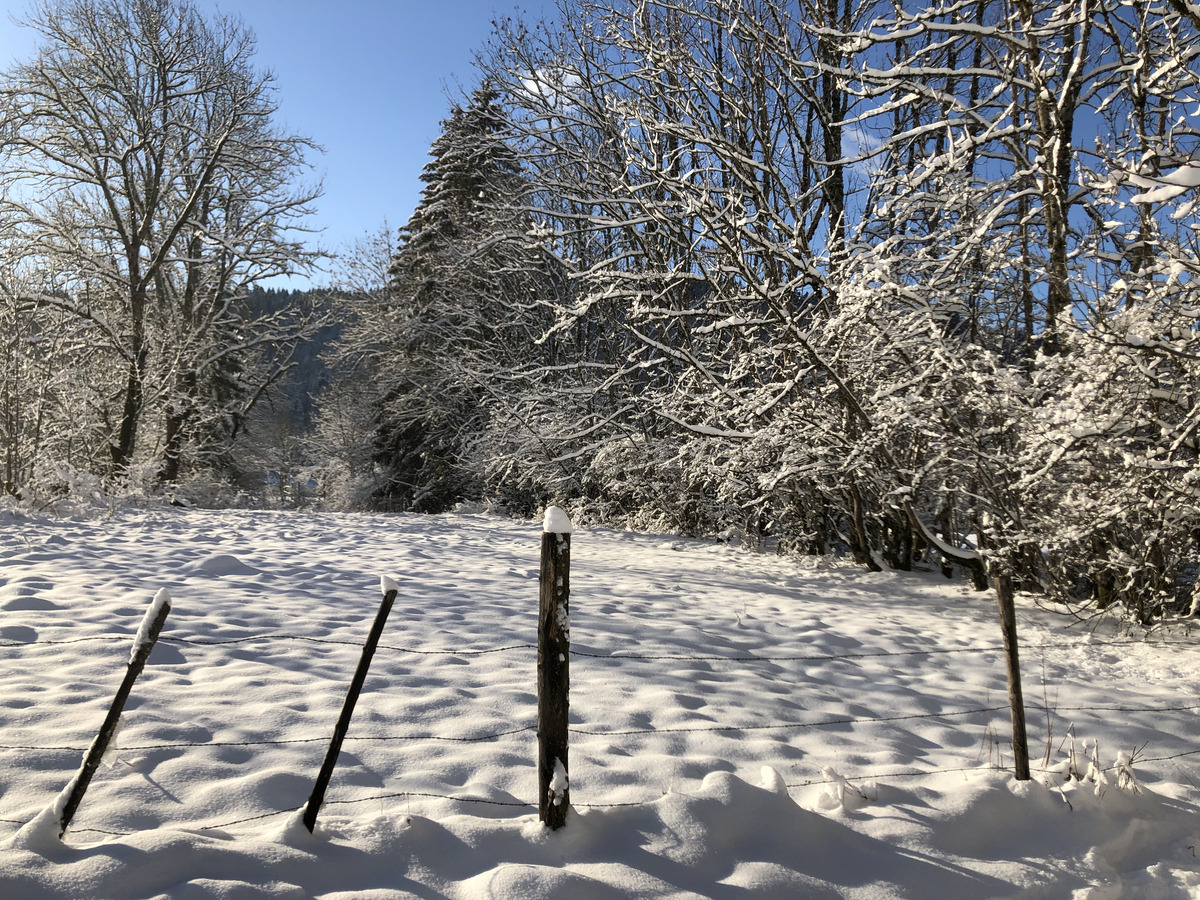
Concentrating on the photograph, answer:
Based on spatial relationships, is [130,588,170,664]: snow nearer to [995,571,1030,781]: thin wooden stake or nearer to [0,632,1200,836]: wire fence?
[0,632,1200,836]: wire fence

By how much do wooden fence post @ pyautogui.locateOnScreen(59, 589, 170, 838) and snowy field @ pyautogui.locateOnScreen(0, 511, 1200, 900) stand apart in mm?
125

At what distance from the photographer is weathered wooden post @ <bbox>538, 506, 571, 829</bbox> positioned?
2.76 metres

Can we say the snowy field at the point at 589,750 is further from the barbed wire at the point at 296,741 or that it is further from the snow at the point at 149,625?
the snow at the point at 149,625

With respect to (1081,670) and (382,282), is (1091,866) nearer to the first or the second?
(1081,670)

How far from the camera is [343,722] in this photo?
2.76m

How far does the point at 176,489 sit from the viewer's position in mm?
14531

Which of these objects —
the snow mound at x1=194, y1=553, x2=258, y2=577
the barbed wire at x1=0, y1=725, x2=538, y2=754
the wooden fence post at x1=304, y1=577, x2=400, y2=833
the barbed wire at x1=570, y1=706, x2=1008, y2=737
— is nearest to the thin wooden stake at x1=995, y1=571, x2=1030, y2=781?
the barbed wire at x1=570, y1=706, x2=1008, y2=737

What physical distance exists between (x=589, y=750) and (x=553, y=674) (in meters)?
1.04

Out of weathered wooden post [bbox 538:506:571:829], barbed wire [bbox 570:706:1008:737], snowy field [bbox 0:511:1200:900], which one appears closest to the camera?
snowy field [bbox 0:511:1200:900]

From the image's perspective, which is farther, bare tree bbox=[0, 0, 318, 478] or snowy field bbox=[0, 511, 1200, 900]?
bare tree bbox=[0, 0, 318, 478]

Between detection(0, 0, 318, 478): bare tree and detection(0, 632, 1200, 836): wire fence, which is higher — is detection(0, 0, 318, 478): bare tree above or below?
above

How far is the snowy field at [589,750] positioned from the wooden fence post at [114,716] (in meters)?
0.13

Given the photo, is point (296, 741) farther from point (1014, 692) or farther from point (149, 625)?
point (1014, 692)

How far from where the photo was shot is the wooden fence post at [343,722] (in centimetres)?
260
